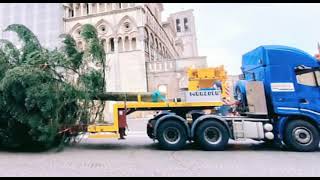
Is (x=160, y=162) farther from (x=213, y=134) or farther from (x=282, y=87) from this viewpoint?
(x=282, y=87)

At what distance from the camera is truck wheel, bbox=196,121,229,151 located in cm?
859

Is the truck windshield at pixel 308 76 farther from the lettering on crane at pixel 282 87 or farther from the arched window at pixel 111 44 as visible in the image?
the arched window at pixel 111 44

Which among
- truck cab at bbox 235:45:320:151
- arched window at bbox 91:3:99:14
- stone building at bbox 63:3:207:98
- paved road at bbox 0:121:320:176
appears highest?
arched window at bbox 91:3:99:14

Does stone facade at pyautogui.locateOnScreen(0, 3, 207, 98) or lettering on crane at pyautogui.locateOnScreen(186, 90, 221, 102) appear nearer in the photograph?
lettering on crane at pyautogui.locateOnScreen(186, 90, 221, 102)

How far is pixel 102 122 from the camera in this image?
9633 mm

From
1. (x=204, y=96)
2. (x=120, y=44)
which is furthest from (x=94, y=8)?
(x=204, y=96)

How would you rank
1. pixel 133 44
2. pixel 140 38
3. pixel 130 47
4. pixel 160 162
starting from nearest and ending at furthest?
1. pixel 160 162
2. pixel 140 38
3. pixel 130 47
4. pixel 133 44

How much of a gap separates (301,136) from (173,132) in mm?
4092

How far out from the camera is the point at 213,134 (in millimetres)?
8719

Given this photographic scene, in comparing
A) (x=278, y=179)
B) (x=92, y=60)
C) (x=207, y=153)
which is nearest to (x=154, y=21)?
(x=92, y=60)

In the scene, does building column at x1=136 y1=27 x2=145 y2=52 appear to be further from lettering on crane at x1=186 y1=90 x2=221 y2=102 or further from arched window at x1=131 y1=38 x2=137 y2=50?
lettering on crane at x1=186 y1=90 x2=221 y2=102

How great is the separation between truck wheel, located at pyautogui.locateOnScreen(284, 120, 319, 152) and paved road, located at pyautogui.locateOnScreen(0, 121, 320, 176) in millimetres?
337

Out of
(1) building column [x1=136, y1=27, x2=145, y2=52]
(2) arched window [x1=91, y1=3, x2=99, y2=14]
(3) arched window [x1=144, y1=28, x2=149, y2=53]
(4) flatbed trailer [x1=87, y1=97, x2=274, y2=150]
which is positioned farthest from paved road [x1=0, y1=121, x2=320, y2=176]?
(2) arched window [x1=91, y1=3, x2=99, y2=14]

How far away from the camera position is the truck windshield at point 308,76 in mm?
8602
